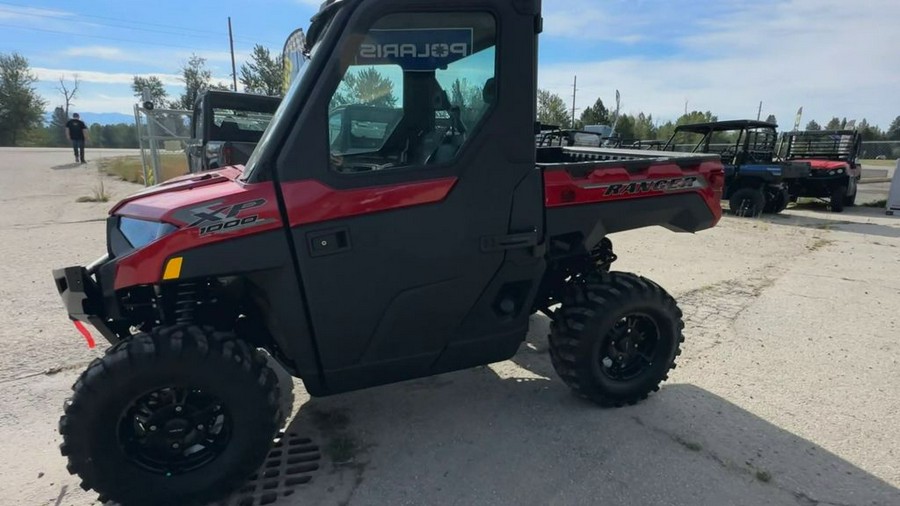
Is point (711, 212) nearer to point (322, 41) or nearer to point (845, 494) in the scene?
point (845, 494)

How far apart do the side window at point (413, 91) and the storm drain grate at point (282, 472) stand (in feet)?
5.19

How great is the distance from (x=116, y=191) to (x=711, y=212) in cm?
1552

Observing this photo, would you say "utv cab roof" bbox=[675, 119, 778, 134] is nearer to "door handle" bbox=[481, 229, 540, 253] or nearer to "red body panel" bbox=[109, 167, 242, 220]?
"door handle" bbox=[481, 229, 540, 253]

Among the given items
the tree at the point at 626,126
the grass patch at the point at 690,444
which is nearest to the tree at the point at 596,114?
the tree at the point at 626,126

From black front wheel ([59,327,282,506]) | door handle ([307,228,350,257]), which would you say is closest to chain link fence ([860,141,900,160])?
door handle ([307,228,350,257])

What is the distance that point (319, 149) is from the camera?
2.47 meters

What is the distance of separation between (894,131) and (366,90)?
6926 cm

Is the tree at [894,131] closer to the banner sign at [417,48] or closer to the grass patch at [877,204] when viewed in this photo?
the grass patch at [877,204]

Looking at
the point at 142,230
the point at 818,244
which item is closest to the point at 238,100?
the point at 142,230

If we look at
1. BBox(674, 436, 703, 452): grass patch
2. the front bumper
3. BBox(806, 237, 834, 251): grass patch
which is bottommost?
BBox(674, 436, 703, 452): grass patch

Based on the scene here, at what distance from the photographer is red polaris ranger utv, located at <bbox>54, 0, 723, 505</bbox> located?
2398 millimetres

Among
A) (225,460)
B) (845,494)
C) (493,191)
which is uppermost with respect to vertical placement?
(493,191)

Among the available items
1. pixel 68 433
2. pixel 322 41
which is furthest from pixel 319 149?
pixel 68 433

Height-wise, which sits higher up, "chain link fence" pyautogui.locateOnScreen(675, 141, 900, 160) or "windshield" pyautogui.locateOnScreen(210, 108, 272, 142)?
"windshield" pyautogui.locateOnScreen(210, 108, 272, 142)
